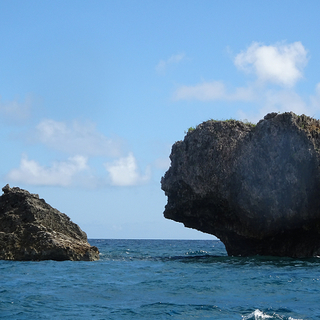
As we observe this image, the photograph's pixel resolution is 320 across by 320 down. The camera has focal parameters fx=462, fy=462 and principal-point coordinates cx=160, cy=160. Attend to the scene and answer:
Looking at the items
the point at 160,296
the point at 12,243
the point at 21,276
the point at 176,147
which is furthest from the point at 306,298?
the point at 12,243

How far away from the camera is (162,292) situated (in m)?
16.2

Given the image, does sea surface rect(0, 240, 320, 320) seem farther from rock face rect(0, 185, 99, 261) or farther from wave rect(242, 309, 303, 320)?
rock face rect(0, 185, 99, 261)

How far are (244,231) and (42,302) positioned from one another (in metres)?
16.7

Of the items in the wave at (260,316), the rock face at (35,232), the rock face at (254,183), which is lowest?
the wave at (260,316)

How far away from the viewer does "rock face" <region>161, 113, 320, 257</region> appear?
1029 inches

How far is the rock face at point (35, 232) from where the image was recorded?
27.1 meters

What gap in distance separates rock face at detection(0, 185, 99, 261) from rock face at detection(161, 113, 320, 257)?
639 cm

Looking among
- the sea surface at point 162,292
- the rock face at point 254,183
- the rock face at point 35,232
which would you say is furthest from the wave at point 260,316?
the rock face at point 35,232

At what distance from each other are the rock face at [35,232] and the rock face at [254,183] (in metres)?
6.39

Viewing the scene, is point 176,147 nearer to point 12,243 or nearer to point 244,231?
point 244,231

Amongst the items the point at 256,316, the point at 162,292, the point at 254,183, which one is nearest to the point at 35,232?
the point at 254,183

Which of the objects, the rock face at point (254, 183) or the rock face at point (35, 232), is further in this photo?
the rock face at point (35, 232)

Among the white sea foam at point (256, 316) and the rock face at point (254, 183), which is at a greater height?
the rock face at point (254, 183)

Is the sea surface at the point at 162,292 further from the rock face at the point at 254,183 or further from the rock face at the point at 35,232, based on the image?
the rock face at the point at 254,183
